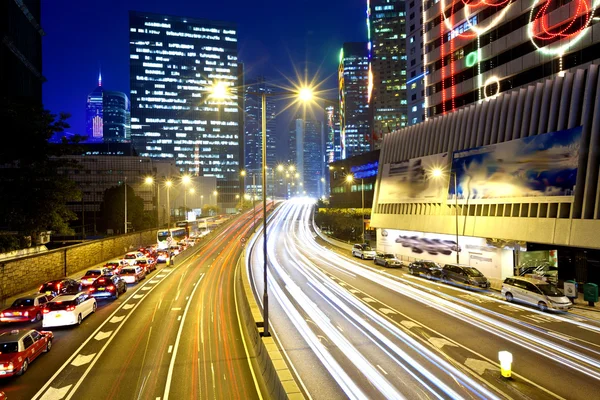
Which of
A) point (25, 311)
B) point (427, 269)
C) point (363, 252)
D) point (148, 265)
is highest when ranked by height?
point (25, 311)

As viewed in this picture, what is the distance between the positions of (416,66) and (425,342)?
85.5m

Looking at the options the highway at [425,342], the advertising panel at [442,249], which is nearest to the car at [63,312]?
the highway at [425,342]

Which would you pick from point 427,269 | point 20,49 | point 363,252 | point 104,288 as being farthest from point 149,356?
point 20,49

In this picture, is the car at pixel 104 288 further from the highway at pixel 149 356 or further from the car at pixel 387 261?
the car at pixel 387 261

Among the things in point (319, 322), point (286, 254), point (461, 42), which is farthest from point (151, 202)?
point (319, 322)

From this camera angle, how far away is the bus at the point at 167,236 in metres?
61.7

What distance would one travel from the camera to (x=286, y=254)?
55.3 metres

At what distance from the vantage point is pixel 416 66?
3590 inches

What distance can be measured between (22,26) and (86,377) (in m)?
104

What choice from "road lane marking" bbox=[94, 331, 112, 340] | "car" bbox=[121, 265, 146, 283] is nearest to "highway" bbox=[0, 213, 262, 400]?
"road lane marking" bbox=[94, 331, 112, 340]

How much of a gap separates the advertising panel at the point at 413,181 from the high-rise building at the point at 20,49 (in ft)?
216

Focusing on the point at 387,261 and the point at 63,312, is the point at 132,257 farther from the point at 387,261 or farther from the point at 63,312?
the point at 387,261

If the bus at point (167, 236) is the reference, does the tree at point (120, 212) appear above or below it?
above

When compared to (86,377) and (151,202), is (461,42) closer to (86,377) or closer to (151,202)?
(86,377)
